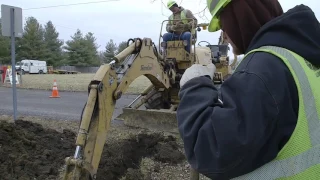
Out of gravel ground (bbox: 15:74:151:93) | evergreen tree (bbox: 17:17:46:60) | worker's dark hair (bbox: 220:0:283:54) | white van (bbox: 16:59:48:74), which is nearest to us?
worker's dark hair (bbox: 220:0:283:54)

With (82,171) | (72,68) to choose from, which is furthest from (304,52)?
(72,68)

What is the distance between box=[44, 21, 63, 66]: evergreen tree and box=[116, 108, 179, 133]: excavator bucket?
5635cm

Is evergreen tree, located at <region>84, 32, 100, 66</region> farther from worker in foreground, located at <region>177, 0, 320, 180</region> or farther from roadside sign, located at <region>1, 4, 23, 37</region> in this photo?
worker in foreground, located at <region>177, 0, 320, 180</region>

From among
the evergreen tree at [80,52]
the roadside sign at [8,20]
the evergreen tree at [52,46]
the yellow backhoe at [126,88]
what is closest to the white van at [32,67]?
the evergreen tree at [52,46]

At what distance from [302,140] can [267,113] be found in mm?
195

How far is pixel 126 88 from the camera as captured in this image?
4473 mm

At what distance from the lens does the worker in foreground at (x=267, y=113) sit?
1314 millimetres

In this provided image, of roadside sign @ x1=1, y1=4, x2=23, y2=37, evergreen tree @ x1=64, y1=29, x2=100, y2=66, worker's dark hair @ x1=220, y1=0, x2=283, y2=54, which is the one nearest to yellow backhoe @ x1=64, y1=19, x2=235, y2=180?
worker's dark hair @ x1=220, y1=0, x2=283, y2=54

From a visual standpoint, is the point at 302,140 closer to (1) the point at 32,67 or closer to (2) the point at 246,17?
(2) the point at 246,17

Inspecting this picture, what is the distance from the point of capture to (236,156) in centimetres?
134

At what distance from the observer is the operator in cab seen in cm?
796

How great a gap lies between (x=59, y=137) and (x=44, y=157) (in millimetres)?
1237

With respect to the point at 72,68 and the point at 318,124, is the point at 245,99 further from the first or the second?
the point at 72,68

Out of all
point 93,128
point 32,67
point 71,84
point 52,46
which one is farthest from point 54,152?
point 52,46
